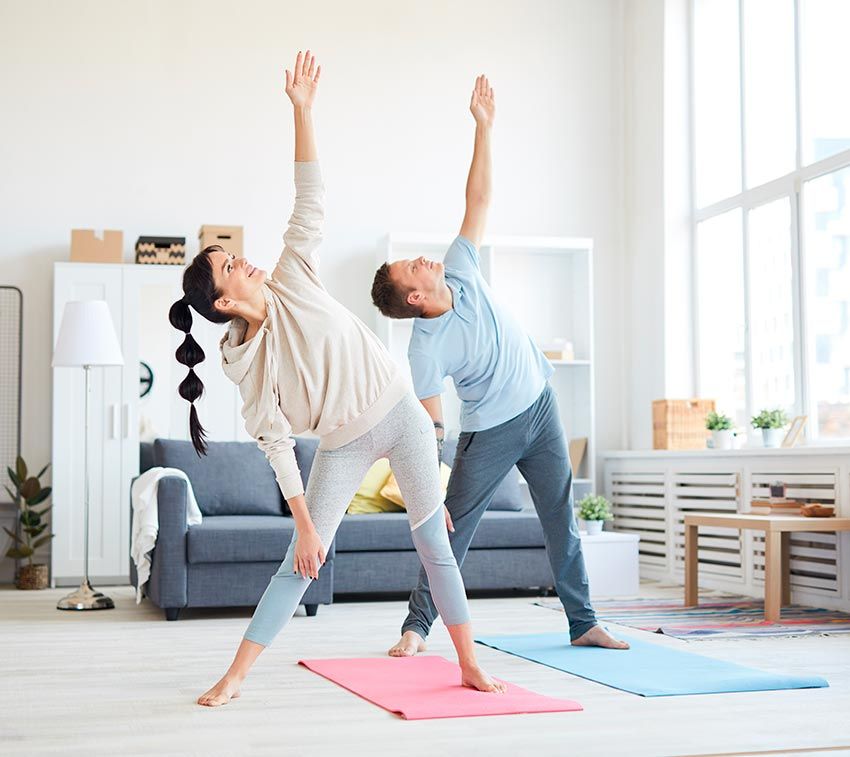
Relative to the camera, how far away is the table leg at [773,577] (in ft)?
15.7

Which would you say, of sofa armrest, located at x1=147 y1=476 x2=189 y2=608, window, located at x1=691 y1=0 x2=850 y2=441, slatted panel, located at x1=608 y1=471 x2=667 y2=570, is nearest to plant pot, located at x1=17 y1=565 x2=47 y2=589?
sofa armrest, located at x1=147 y1=476 x2=189 y2=608

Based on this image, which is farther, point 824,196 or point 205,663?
point 824,196

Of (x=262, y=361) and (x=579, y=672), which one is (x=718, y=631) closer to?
(x=579, y=672)

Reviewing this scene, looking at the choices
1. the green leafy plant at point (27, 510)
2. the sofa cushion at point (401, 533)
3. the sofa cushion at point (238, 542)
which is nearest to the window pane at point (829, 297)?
the sofa cushion at point (401, 533)

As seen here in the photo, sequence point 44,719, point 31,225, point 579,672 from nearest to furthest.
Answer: point 44,719, point 579,672, point 31,225

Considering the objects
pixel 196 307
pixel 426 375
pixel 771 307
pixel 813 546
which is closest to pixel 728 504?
pixel 813 546

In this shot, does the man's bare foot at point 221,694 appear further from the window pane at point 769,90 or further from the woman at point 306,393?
the window pane at point 769,90

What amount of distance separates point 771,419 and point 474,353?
2.85 meters

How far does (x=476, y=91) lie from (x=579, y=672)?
5.80 feet

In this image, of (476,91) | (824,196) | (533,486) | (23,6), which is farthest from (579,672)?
(23,6)

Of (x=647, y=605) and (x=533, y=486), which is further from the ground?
(x=533, y=486)

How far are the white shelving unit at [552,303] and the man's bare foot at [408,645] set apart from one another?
3077mm

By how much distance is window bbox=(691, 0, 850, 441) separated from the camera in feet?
19.2

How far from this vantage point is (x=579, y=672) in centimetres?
Result: 345
